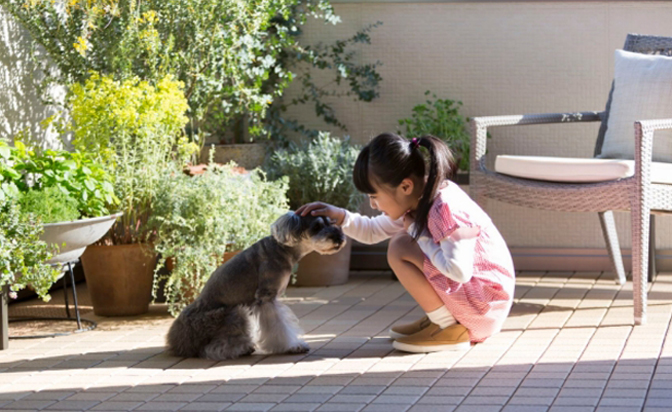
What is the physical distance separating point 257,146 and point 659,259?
2230 mm

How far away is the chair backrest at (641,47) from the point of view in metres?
4.41

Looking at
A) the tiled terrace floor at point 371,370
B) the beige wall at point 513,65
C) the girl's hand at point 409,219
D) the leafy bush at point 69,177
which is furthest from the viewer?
the beige wall at point 513,65

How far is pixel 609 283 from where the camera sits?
15.0ft

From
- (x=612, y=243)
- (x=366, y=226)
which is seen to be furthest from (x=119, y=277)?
(x=612, y=243)

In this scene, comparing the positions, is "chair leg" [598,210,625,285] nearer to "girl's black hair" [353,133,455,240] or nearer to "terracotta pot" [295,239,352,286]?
"terracotta pot" [295,239,352,286]

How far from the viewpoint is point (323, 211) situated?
10.4 ft

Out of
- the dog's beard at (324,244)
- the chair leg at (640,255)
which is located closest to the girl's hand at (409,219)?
the dog's beard at (324,244)

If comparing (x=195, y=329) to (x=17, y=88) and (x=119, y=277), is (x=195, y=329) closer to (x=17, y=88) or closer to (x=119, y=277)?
(x=119, y=277)

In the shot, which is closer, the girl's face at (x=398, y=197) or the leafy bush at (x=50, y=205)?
the girl's face at (x=398, y=197)

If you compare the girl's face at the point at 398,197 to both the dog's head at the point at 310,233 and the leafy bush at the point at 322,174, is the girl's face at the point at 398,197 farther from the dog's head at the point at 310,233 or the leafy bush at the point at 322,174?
the leafy bush at the point at 322,174

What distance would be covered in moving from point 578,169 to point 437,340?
100 centimetres

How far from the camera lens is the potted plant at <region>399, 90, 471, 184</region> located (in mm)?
4805

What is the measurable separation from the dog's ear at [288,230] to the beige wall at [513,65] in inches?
87.3

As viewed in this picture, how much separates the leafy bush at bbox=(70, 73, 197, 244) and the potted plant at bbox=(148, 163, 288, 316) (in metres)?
0.10
